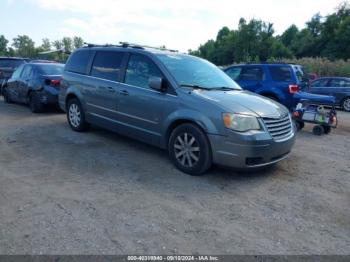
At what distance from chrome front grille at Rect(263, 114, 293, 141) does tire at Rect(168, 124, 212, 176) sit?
0.96 metres

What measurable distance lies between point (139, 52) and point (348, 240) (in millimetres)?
4326

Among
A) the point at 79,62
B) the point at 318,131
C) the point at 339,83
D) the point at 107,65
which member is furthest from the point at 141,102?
the point at 339,83

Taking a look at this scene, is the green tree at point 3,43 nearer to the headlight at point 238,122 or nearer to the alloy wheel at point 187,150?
the alloy wheel at point 187,150

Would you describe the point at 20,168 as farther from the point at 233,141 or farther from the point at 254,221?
the point at 254,221

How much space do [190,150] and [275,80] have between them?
5.71m

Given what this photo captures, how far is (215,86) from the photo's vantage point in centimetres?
557

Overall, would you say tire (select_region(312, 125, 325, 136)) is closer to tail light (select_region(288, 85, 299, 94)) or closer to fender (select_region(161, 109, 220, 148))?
tail light (select_region(288, 85, 299, 94))

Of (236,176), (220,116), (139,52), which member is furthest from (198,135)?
(139,52)

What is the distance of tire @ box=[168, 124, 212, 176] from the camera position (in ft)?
15.4

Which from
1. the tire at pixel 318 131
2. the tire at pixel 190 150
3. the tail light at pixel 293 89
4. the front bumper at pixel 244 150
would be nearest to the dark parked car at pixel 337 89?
the tail light at pixel 293 89

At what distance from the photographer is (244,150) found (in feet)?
14.6

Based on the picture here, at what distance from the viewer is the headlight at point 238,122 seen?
4488 mm

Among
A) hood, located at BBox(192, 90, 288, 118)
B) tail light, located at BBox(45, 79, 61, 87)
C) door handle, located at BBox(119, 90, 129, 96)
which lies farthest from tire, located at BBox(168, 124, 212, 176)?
tail light, located at BBox(45, 79, 61, 87)

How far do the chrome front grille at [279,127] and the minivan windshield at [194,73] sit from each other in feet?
3.72
